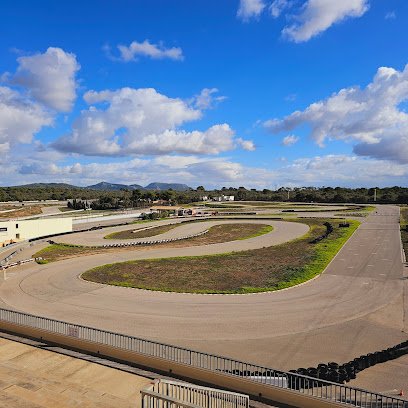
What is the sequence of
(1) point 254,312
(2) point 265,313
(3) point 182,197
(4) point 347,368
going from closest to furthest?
1. (4) point 347,368
2. (2) point 265,313
3. (1) point 254,312
4. (3) point 182,197

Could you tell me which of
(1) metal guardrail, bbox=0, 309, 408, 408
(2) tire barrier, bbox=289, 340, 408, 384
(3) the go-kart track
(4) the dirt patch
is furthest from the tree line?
(2) tire barrier, bbox=289, 340, 408, 384

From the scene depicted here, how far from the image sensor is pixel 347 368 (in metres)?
15.9

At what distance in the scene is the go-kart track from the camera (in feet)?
61.6

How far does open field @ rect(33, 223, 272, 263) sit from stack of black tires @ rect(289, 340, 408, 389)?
3510 centimetres

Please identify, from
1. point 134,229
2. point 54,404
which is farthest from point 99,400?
point 134,229

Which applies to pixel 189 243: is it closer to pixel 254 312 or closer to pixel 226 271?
pixel 226 271

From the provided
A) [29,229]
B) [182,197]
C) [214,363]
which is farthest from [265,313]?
[182,197]

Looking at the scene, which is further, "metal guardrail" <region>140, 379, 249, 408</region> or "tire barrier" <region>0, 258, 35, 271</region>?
"tire barrier" <region>0, 258, 35, 271</region>

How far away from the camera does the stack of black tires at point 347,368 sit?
15.2 m

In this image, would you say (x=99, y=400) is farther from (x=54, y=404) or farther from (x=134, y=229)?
(x=134, y=229)

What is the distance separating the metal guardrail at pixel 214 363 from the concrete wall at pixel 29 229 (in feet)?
140

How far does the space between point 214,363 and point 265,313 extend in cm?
820

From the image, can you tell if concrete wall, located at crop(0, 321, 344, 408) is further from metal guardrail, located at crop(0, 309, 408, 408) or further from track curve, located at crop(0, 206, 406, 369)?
track curve, located at crop(0, 206, 406, 369)

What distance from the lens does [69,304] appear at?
26.8 m
